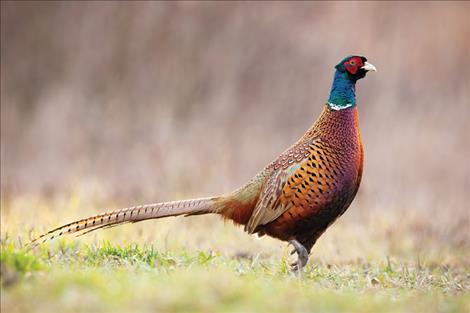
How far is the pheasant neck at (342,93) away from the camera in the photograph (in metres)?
5.97

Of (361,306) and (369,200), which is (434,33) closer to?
(369,200)

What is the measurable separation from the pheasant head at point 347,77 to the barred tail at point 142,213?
1.26 metres

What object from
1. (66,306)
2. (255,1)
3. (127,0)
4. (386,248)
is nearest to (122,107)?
(127,0)

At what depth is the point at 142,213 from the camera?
5.75 meters

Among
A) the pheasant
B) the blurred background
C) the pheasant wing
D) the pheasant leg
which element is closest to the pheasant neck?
the pheasant

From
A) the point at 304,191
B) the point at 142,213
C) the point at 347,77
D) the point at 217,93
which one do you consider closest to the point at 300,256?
the point at 304,191

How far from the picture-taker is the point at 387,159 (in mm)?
11484

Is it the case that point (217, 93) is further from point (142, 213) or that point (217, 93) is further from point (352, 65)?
point (142, 213)

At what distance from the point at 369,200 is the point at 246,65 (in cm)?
390

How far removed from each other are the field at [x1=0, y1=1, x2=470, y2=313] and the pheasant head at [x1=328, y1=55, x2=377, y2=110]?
1564 millimetres

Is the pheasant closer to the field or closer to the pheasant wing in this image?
the pheasant wing

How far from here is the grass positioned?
3771mm

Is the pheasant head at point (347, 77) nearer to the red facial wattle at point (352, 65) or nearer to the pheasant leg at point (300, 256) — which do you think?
the red facial wattle at point (352, 65)

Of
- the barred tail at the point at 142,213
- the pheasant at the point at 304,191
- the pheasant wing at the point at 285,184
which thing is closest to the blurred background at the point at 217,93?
the barred tail at the point at 142,213
